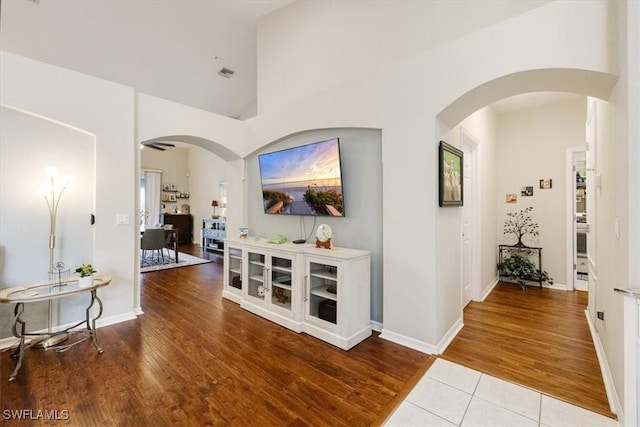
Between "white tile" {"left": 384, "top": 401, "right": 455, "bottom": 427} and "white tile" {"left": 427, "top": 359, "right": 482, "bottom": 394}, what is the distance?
1.34 ft

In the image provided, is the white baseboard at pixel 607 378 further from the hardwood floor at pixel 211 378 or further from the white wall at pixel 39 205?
the white wall at pixel 39 205

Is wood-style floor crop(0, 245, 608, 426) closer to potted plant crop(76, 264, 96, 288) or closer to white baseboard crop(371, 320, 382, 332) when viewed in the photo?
white baseboard crop(371, 320, 382, 332)

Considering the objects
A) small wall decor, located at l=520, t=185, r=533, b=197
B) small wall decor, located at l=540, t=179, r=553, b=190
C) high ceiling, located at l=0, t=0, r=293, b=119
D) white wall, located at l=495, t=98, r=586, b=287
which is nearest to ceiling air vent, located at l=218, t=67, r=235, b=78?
high ceiling, located at l=0, t=0, r=293, b=119

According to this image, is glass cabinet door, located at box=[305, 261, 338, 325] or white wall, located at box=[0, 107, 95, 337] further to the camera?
glass cabinet door, located at box=[305, 261, 338, 325]

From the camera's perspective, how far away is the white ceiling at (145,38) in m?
4.23

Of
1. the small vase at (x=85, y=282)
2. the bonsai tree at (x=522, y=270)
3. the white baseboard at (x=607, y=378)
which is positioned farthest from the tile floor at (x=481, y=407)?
the bonsai tree at (x=522, y=270)

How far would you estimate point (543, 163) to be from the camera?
4879mm

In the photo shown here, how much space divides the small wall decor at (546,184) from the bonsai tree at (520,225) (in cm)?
38

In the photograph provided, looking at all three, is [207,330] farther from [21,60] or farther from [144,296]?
[21,60]

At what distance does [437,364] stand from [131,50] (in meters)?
6.57

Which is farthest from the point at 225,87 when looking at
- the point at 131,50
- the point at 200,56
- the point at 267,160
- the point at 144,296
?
the point at 144,296

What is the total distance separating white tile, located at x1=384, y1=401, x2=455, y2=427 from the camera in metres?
1.91

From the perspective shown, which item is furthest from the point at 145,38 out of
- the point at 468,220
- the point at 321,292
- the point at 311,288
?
the point at 468,220

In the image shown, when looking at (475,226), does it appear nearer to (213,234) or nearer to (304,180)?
(304,180)
